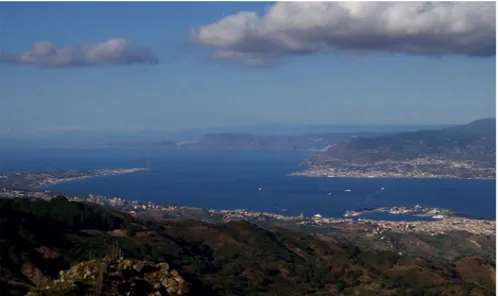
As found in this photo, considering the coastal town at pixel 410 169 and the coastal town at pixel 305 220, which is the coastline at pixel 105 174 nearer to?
the coastal town at pixel 305 220

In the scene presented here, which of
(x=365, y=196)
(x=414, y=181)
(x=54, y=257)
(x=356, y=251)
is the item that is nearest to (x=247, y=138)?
(x=414, y=181)

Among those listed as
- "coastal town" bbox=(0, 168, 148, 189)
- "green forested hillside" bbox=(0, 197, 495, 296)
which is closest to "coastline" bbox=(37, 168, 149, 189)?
"coastal town" bbox=(0, 168, 148, 189)

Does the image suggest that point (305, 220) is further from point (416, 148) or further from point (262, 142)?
point (262, 142)

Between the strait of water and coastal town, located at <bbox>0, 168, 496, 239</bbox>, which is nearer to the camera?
coastal town, located at <bbox>0, 168, 496, 239</bbox>

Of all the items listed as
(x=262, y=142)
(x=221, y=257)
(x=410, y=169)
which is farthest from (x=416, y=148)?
(x=221, y=257)

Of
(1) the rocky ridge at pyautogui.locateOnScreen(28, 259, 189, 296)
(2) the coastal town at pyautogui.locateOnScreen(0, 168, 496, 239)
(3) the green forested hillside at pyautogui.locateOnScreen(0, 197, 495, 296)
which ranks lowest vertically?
(2) the coastal town at pyautogui.locateOnScreen(0, 168, 496, 239)

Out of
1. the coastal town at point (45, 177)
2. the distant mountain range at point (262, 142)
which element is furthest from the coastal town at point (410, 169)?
the distant mountain range at point (262, 142)

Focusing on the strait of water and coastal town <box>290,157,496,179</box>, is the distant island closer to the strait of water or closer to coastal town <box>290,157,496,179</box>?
coastal town <box>290,157,496,179</box>
